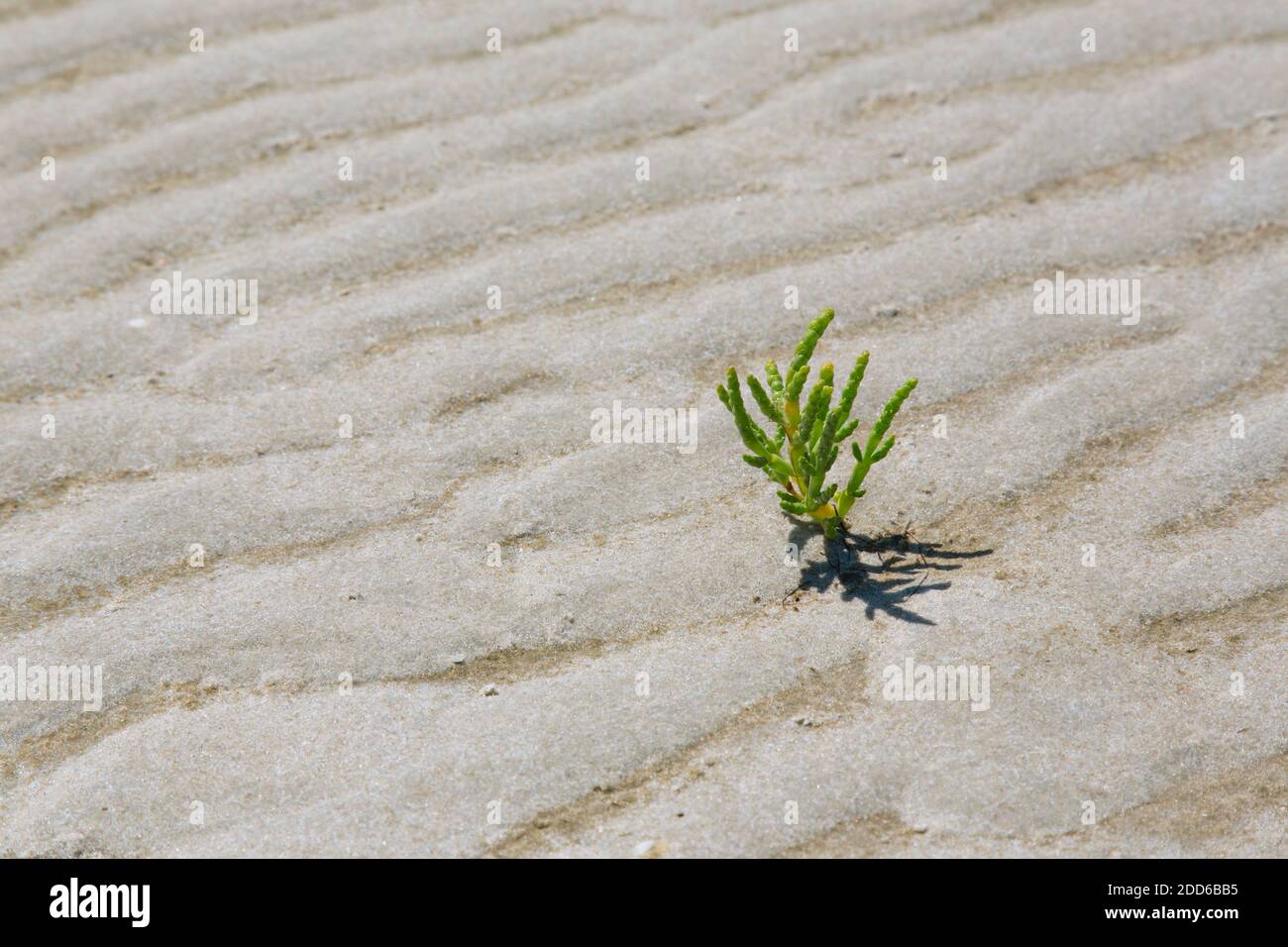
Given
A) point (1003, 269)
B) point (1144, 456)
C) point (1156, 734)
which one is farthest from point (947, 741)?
point (1003, 269)

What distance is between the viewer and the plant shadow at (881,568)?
2160 millimetres

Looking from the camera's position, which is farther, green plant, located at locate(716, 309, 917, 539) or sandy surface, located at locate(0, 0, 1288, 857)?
green plant, located at locate(716, 309, 917, 539)

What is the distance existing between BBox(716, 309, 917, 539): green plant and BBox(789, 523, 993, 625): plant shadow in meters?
0.04

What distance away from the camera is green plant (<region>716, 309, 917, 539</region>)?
2.14 m

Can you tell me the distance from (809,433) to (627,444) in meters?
0.37

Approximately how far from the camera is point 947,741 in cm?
195

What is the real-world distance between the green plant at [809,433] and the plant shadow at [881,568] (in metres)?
0.04

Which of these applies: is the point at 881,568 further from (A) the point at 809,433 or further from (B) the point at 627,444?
(B) the point at 627,444

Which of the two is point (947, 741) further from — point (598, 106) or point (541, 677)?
point (598, 106)

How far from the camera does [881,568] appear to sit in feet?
7.27

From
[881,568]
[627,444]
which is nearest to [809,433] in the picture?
[881,568]

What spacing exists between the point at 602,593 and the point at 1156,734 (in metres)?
0.85

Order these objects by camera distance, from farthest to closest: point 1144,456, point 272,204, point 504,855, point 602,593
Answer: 1. point 272,204
2. point 1144,456
3. point 602,593
4. point 504,855

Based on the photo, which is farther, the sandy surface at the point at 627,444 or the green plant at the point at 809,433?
the green plant at the point at 809,433
